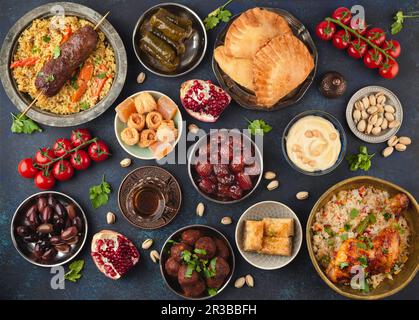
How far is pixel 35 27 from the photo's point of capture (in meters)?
4.42

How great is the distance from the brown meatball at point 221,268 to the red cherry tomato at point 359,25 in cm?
247

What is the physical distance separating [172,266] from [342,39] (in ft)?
8.48

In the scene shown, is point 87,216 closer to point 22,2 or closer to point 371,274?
point 22,2

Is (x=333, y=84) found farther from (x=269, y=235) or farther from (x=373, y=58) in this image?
(x=269, y=235)

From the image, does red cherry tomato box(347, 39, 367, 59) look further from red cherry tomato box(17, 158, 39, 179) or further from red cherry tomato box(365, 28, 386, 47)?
red cherry tomato box(17, 158, 39, 179)

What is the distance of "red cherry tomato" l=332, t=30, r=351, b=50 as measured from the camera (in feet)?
14.7

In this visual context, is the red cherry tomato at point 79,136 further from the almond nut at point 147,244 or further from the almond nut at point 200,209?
the almond nut at point 200,209

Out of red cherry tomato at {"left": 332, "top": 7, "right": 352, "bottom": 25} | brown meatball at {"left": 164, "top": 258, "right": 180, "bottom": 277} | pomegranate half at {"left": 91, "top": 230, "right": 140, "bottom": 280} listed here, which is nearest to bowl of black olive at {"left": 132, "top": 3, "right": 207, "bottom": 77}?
red cherry tomato at {"left": 332, "top": 7, "right": 352, "bottom": 25}

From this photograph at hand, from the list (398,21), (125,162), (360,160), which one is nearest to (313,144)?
(360,160)

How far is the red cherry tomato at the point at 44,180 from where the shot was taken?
448 cm

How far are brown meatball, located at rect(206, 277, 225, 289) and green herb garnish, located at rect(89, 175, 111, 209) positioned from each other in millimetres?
1239

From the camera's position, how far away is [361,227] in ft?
14.1

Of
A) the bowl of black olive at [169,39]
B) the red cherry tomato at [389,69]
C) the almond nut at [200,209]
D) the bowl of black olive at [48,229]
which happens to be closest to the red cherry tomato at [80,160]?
the bowl of black olive at [48,229]
